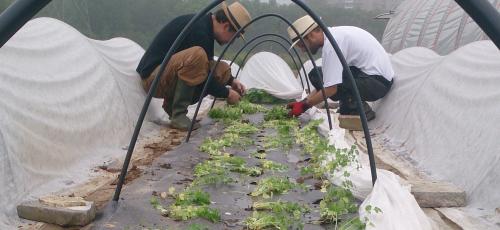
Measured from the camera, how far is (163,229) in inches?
96.1

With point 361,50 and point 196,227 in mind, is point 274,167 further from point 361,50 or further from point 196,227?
point 361,50

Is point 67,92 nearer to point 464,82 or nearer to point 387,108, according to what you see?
point 464,82

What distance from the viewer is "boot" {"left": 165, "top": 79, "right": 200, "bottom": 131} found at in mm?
5665

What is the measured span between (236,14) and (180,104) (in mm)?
1252

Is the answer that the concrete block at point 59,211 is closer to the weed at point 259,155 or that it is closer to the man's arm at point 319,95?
the weed at point 259,155

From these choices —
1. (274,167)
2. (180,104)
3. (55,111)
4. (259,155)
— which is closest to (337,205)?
(274,167)

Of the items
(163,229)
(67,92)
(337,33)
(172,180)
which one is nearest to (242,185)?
(172,180)

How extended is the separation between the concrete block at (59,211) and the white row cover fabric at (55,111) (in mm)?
86

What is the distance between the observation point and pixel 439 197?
2965mm

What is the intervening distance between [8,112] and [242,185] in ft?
5.14

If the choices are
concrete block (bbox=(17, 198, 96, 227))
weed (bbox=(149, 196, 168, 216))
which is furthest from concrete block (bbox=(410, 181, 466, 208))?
concrete block (bbox=(17, 198, 96, 227))

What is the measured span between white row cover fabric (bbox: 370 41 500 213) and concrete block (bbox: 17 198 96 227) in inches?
87.9

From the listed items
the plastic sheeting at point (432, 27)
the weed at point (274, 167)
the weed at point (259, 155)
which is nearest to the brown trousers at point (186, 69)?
the weed at point (259, 155)

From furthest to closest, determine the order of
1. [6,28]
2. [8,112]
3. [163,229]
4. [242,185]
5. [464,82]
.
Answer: [464,82], [242,185], [8,112], [163,229], [6,28]
